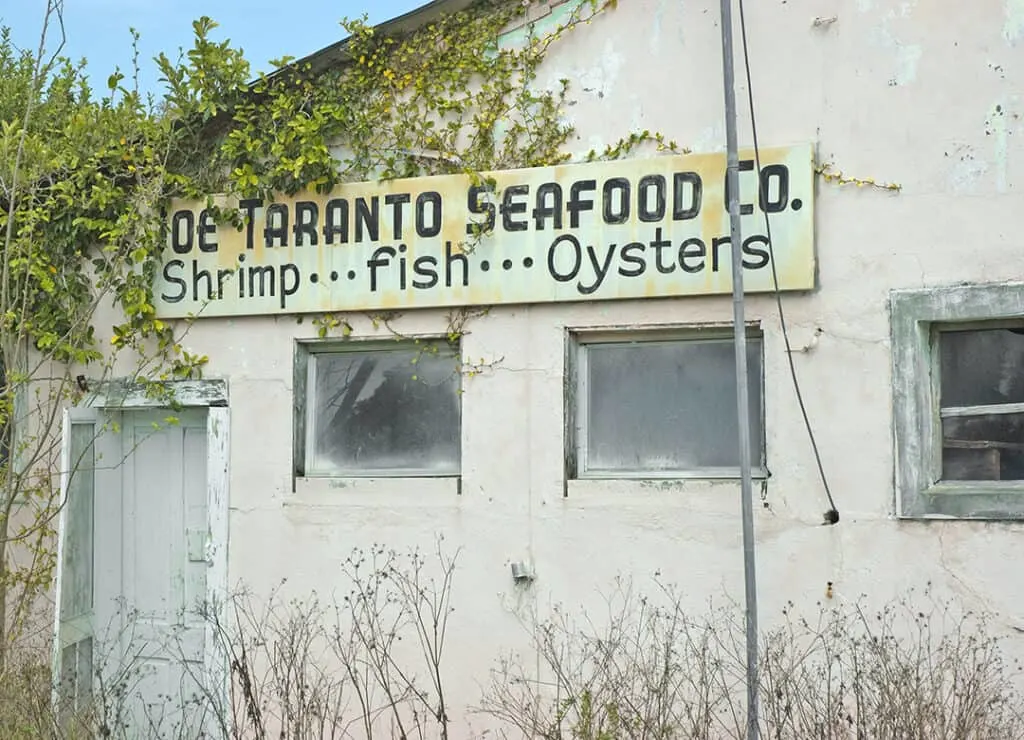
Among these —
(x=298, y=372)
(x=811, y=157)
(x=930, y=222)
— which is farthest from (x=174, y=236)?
(x=930, y=222)

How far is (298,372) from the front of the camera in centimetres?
688

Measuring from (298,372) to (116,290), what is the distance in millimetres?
1239

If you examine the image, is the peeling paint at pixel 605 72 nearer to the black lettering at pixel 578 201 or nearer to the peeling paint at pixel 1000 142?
the black lettering at pixel 578 201

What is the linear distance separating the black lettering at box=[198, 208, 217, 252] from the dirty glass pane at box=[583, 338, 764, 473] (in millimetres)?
2232

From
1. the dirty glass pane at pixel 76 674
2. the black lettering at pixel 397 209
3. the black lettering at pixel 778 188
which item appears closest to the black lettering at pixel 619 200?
the black lettering at pixel 778 188

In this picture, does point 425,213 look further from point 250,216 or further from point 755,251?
point 755,251

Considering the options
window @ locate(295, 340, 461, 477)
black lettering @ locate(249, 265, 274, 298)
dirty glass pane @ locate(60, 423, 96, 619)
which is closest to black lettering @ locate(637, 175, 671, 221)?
window @ locate(295, 340, 461, 477)

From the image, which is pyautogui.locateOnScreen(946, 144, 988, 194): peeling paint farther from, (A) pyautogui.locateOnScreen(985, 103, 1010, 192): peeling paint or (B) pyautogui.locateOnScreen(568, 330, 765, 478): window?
(B) pyautogui.locateOnScreen(568, 330, 765, 478): window

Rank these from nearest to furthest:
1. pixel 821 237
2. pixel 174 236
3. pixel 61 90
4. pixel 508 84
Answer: pixel 821 237 < pixel 508 84 < pixel 174 236 < pixel 61 90

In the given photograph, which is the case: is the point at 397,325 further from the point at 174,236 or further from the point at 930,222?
the point at 930,222

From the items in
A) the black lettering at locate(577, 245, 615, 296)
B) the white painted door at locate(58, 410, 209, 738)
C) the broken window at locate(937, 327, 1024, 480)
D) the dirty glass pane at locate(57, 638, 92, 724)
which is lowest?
the dirty glass pane at locate(57, 638, 92, 724)

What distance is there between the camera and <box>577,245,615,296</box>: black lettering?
20.4 ft

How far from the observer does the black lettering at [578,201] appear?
6270mm

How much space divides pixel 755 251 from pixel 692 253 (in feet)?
1.00
